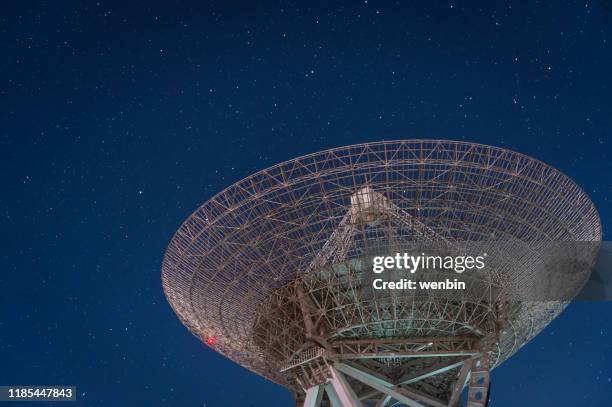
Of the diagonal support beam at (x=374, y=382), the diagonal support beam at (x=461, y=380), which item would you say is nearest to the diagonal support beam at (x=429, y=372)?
the diagonal support beam at (x=461, y=380)

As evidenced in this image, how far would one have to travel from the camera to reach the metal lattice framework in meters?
31.8

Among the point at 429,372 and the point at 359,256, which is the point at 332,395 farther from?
the point at 359,256

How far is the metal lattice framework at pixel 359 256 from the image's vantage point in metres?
31.8

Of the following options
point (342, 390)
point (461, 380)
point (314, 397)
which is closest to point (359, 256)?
point (342, 390)

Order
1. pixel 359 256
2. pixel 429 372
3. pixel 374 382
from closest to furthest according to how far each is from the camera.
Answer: pixel 359 256 < pixel 374 382 < pixel 429 372

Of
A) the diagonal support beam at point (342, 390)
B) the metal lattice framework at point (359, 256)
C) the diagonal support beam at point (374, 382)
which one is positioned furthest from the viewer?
the diagonal support beam at point (374, 382)

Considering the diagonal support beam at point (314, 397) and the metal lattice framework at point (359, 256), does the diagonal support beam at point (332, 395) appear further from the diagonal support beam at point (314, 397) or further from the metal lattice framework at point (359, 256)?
the diagonal support beam at point (314, 397)

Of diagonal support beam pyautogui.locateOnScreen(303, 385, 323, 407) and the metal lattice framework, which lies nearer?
the metal lattice framework

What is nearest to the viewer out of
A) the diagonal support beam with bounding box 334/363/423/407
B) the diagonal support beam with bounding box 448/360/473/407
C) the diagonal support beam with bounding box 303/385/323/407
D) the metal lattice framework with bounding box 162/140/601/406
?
the metal lattice framework with bounding box 162/140/601/406

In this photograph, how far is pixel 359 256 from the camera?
3481 cm

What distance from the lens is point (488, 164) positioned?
103ft

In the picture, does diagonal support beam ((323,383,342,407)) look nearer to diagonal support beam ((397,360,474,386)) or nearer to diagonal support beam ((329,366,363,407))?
diagonal support beam ((329,366,363,407))

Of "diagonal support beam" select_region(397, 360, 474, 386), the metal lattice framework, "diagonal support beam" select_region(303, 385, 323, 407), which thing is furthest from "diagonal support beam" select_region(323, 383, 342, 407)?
"diagonal support beam" select_region(397, 360, 474, 386)

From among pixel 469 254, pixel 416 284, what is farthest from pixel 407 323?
pixel 469 254
